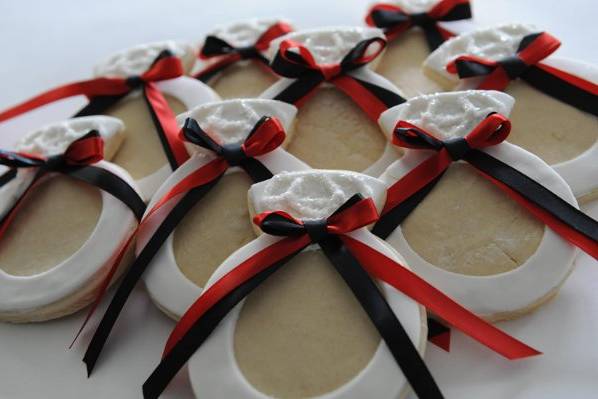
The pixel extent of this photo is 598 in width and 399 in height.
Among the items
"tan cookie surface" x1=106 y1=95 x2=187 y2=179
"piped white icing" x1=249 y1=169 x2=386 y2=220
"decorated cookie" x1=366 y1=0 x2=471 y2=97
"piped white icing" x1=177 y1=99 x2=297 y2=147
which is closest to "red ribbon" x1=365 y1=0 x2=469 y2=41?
"decorated cookie" x1=366 y1=0 x2=471 y2=97

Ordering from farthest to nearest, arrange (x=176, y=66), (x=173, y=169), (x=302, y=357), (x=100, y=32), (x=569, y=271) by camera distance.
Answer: (x=100, y=32) < (x=176, y=66) < (x=173, y=169) < (x=569, y=271) < (x=302, y=357)

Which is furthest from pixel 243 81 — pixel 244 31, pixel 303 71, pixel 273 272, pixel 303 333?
pixel 303 333

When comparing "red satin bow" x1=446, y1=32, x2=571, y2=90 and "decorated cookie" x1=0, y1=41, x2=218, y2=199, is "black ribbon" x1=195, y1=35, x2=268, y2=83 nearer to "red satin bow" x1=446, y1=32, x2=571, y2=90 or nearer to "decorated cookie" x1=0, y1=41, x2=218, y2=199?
"decorated cookie" x1=0, y1=41, x2=218, y2=199

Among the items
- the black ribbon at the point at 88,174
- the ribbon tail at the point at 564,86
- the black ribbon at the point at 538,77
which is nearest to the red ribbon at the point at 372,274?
the black ribbon at the point at 88,174

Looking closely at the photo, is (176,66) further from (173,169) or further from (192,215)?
(192,215)

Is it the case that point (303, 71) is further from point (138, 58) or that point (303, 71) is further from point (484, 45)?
point (138, 58)

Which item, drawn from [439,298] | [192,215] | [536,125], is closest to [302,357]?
[439,298]

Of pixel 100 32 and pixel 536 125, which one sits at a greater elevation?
pixel 536 125
